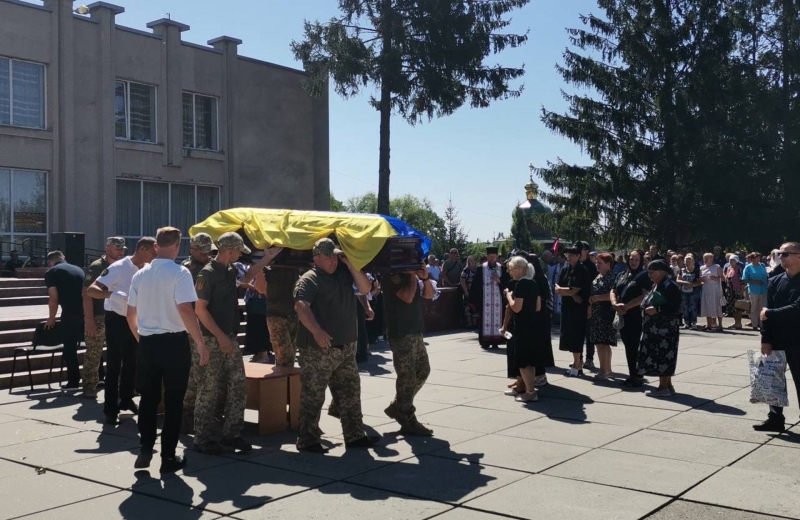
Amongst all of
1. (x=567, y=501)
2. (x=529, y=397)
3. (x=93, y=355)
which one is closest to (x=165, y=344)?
(x=567, y=501)

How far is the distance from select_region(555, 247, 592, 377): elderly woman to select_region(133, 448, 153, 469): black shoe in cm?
665

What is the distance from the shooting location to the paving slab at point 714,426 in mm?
8344

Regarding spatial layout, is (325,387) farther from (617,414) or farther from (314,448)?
(617,414)

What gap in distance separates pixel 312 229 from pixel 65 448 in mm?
3022

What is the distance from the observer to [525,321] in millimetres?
10180

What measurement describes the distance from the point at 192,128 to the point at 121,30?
151 inches

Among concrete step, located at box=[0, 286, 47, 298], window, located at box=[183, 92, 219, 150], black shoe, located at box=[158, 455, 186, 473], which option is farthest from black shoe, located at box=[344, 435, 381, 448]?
window, located at box=[183, 92, 219, 150]

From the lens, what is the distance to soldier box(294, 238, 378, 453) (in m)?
7.65

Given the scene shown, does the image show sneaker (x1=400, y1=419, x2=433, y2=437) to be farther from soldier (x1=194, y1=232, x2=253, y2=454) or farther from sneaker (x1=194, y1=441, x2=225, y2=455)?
sneaker (x1=194, y1=441, x2=225, y2=455)

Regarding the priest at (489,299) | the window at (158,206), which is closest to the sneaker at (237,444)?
the priest at (489,299)

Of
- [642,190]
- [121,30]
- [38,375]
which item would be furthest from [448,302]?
[642,190]

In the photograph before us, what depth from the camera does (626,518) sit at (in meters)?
5.78

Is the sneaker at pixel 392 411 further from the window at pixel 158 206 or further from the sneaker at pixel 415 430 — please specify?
the window at pixel 158 206

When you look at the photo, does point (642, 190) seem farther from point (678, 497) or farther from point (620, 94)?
point (678, 497)
